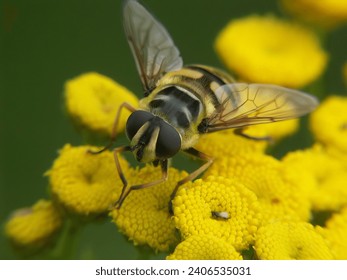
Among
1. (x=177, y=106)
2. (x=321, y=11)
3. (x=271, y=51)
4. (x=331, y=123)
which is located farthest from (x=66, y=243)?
(x=321, y=11)

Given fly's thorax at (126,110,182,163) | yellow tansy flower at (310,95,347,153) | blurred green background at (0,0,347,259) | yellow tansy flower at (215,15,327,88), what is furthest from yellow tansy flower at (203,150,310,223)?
blurred green background at (0,0,347,259)

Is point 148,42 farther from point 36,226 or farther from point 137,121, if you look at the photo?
point 36,226

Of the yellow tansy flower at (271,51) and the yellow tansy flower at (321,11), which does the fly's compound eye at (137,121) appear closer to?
the yellow tansy flower at (271,51)

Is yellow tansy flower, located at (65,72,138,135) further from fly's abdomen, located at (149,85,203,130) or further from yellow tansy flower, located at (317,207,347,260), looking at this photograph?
yellow tansy flower, located at (317,207,347,260)

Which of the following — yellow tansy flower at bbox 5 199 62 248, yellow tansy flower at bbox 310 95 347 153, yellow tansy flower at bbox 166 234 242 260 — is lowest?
yellow tansy flower at bbox 5 199 62 248
